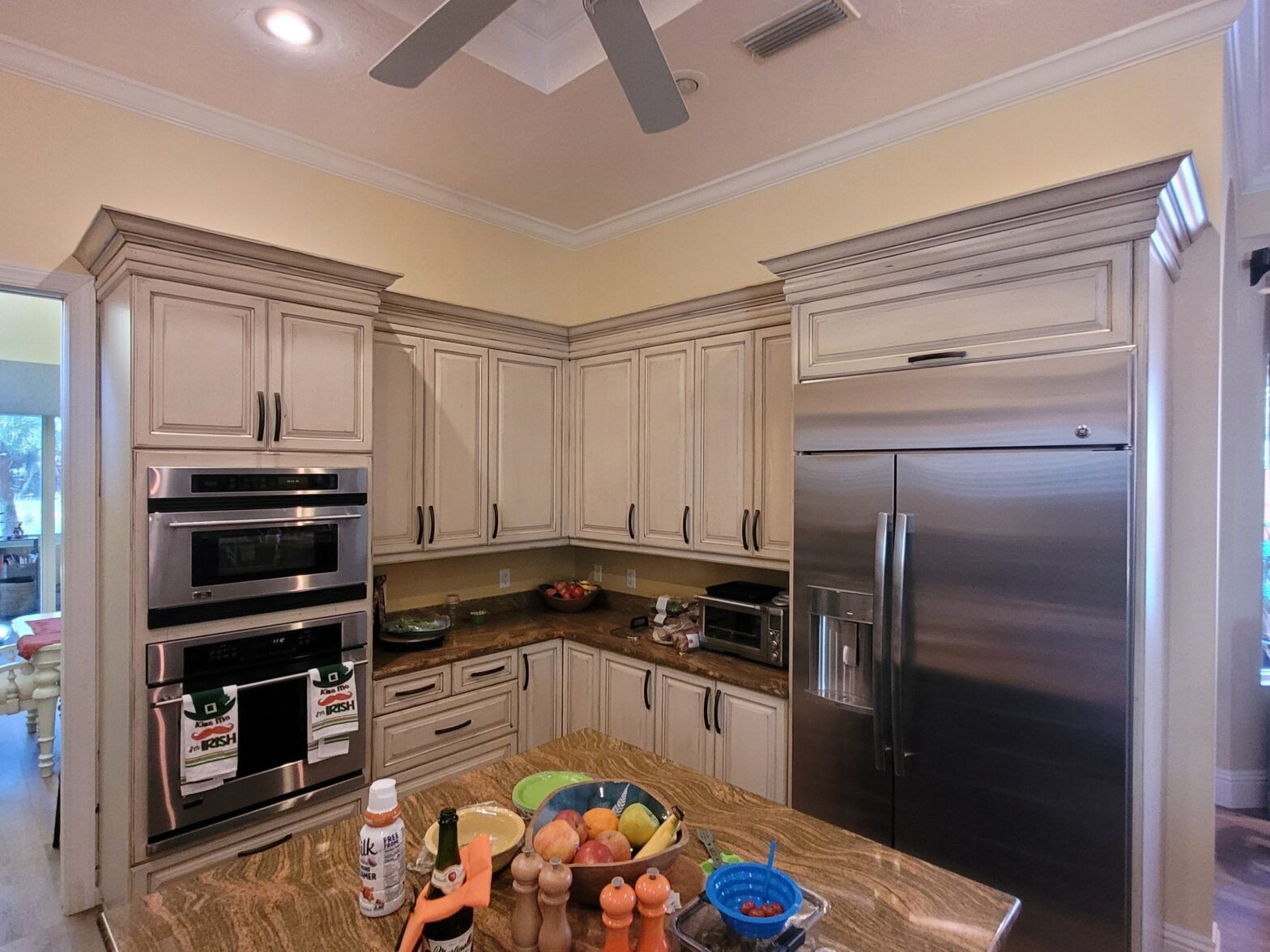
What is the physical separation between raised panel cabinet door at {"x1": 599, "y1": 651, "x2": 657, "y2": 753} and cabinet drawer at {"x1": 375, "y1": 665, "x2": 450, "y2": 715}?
2.39 feet

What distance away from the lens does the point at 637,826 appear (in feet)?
4.01

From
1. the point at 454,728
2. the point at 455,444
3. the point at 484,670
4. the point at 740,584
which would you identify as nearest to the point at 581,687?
the point at 484,670

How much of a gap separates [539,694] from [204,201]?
2588 millimetres

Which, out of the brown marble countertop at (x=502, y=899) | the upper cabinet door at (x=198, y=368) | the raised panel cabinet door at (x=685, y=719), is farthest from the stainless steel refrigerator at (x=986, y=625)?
the upper cabinet door at (x=198, y=368)

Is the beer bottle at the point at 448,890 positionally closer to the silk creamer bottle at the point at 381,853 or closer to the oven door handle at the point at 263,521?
the silk creamer bottle at the point at 381,853

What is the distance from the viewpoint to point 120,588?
2166 mm

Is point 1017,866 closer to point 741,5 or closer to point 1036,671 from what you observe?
point 1036,671

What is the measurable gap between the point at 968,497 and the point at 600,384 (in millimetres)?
1998

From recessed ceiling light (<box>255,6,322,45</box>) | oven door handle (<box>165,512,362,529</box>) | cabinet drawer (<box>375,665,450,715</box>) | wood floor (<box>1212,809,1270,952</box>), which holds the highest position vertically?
recessed ceiling light (<box>255,6,322,45</box>)

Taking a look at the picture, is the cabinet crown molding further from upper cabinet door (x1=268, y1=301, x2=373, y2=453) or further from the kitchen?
upper cabinet door (x1=268, y1=301, x2=373, y2=453)

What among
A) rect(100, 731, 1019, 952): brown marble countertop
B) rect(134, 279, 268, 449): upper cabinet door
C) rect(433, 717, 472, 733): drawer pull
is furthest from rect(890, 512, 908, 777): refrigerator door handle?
rect(134, 279, 268, 449): upper cabinet door

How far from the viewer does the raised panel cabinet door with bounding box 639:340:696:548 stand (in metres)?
3.08

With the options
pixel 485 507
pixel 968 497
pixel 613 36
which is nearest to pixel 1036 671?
pixel 968 497

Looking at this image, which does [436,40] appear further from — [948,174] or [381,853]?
[948,174]
